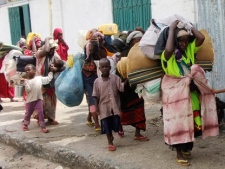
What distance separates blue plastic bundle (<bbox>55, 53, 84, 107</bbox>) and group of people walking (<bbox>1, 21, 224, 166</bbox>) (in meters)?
0.12

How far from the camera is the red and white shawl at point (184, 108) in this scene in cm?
390

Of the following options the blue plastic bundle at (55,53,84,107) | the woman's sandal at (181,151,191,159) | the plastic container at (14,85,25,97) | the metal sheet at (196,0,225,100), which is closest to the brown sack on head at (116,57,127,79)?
the blue plastic bundle at (55,53,84,107)

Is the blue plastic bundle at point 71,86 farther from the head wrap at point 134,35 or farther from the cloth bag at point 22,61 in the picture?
the head wrap at point 134,35

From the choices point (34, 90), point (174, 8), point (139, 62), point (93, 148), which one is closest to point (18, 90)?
point (34, 90)

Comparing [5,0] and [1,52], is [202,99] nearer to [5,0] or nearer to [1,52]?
[1,52]

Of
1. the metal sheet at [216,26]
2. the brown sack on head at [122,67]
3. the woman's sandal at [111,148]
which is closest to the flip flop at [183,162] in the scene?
the woman's sandal at [111,148]

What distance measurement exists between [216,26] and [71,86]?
211 cm

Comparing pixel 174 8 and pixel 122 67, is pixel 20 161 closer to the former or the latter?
pixel 122 67

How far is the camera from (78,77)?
5641 mm

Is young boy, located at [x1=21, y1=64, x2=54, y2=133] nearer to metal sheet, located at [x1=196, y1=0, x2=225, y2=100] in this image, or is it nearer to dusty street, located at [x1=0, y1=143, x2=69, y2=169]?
dusty street, located at [x1=0, y1=143, x2=69, y2=169]

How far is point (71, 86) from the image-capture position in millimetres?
5535

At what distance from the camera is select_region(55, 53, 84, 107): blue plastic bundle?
18.1 feet

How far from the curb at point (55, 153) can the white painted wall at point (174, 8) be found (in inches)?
161

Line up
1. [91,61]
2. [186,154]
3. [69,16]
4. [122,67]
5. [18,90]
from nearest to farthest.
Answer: [186,154], [122,67], [91,61], [18,90], [69,16]
